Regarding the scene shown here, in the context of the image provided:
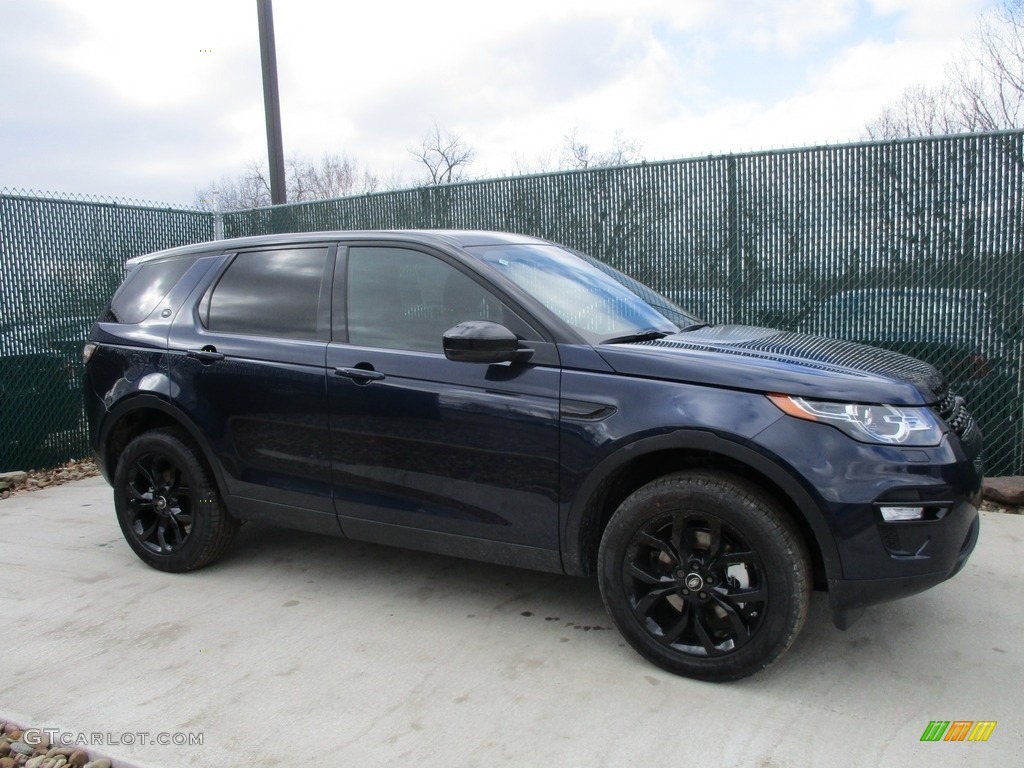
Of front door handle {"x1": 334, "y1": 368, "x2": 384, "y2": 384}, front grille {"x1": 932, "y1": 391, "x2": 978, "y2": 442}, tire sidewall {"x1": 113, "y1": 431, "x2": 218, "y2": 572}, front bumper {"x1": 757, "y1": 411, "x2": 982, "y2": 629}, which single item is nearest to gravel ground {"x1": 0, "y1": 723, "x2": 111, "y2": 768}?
tire sidewall {"x1": 113, "y1": 431, "x2": 218, "y2": 572}

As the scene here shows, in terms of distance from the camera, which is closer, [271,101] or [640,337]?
[640,337]

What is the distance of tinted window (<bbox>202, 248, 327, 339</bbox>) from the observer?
401cm

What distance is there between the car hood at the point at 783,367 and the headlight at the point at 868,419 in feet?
0.10

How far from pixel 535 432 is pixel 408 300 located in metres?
0.97

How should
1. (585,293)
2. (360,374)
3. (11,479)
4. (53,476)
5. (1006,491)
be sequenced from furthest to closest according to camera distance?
(53,476) → (11,479) → (1006,491) → (585,293) → (360,374)

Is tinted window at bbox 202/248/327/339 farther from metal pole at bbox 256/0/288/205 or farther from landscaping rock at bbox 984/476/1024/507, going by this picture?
metal pole at bbox 256/0/288/205

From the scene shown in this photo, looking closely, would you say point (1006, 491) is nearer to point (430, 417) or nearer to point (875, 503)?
point (875, 503)

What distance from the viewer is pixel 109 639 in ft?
12.1

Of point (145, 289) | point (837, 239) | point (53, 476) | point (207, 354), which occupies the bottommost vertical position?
point (53, 476)

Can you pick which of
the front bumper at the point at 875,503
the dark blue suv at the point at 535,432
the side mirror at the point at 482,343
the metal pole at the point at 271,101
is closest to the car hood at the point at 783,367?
the dark blue suv at the point at 535,432

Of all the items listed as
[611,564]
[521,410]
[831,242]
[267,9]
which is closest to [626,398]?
[521,410]

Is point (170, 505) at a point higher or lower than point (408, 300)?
lower

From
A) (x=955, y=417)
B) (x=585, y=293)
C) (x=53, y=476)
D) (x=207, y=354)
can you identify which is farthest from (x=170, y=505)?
(x=955, y=417)

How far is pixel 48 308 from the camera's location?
23.8 feet
